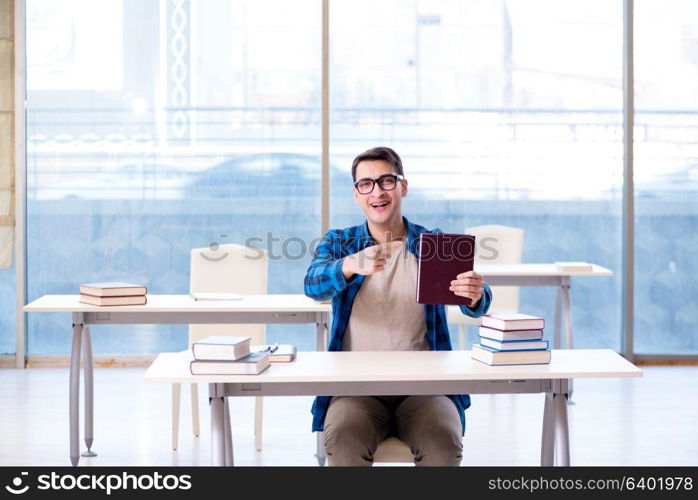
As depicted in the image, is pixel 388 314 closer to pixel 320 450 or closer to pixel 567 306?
pixel 320 450

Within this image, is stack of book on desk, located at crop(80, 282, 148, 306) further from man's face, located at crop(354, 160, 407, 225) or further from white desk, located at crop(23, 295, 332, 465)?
man's face, located at crop(354, 160, 407, 225)

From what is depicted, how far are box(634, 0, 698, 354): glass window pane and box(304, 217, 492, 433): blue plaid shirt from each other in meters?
3.58

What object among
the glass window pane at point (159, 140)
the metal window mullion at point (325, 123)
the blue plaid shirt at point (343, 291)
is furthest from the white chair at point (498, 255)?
the blue plaid shirt at point (343, 291)

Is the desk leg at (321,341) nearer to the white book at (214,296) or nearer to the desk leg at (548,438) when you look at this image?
the white book at (214,296)

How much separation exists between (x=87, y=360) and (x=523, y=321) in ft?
7.27

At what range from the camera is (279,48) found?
20.1 feet

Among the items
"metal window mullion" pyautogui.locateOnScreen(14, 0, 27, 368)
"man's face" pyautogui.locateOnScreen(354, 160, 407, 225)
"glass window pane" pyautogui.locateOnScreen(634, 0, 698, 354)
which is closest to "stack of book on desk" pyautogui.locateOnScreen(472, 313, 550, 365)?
"man's face" pyautogui.locateOnScreen(354, 160, 407, 225)

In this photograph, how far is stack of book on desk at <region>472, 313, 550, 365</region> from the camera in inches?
106

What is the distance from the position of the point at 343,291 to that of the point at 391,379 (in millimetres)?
→ 514

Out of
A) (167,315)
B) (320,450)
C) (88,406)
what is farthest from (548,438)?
(88,406)

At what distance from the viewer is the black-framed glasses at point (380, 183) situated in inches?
120

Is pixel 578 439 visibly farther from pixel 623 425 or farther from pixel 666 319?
pixel 666 319

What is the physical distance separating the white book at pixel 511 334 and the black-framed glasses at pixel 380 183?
59 cm

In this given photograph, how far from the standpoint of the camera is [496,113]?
6199 millimetres
